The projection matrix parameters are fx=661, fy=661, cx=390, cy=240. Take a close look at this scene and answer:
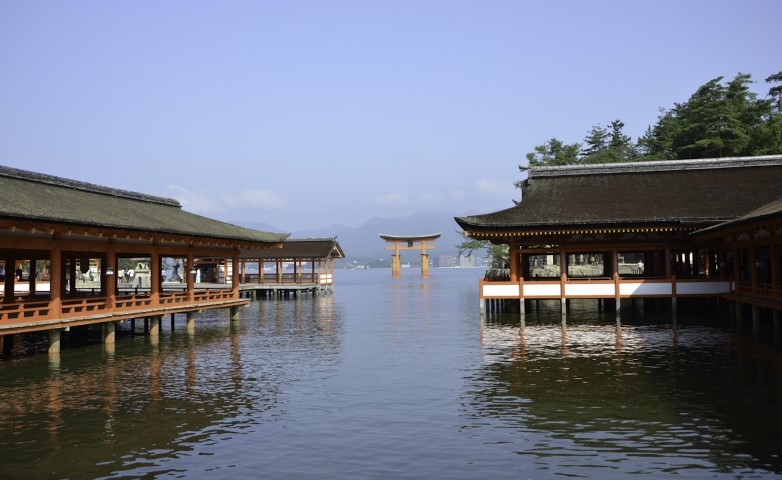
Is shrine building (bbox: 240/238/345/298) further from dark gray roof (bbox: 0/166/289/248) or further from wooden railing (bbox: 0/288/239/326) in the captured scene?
wooden railing (bbox: 0/288/239/326)

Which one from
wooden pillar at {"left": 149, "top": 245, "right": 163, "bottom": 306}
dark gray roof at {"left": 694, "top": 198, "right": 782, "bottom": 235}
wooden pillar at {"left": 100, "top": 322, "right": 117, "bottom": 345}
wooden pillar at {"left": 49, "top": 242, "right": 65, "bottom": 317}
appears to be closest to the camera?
dark gray roof at {"left": 694, "top": 198, "right": 782, "bottom": 235}

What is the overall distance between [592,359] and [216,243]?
2045 centimetres

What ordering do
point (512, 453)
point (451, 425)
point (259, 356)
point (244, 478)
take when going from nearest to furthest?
1. point (244, 478)
2. point (512, 453)
3. point (451, 425)
4. point (259, 356)

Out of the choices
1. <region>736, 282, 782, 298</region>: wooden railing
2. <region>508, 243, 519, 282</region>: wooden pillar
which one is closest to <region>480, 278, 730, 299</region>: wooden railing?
<region>508, 243, 519, 282</region>: wooden pillar

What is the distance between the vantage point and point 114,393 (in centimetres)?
1775

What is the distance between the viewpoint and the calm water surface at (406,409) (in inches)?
452

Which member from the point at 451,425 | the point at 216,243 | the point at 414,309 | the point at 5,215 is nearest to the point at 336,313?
the point at 414,309

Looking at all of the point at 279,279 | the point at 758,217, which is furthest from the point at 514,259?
the point at 279,279

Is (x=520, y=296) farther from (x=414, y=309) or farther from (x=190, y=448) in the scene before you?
(x=190, y=448)

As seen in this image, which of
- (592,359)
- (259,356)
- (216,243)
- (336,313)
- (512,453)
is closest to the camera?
(512,453)

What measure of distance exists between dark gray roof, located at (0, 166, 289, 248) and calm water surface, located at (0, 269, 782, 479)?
199 inches

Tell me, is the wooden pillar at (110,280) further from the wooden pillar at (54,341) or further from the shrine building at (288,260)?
the shrine building at (288,260)

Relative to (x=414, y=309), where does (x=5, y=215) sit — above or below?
above

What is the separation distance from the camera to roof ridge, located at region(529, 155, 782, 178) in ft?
124
